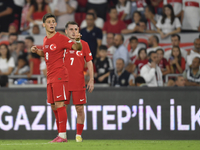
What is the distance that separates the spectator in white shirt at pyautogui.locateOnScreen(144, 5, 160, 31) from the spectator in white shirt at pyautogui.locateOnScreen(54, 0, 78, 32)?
7.22 ft

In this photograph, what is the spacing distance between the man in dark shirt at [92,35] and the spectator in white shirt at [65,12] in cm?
A: 102

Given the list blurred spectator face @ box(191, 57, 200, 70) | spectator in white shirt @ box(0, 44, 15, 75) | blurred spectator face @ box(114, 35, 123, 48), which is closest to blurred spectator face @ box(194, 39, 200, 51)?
blurred spectator face @ box(191, 57, 200, 70)

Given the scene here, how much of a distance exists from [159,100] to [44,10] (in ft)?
17.7

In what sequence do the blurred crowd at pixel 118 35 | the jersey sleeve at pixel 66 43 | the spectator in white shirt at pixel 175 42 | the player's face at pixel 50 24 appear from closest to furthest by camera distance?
1. the jersey sleeve at pixel 66 43
2. the player's face at pixel 50 24
3. the blurred crowd at pixel 118 35
4. the spectator in white shirt at pixel 175 42

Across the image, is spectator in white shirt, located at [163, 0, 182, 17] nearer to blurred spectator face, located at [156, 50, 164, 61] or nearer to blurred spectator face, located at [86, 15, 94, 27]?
blurred spectator face, located at [156, 50, 164, 61]

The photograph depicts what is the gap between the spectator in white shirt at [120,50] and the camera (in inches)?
368

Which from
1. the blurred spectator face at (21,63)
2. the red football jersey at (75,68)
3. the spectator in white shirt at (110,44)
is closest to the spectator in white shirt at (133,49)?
the spectator in white shirt at (110,44)

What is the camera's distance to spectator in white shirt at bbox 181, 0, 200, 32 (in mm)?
10195

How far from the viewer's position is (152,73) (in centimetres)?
839

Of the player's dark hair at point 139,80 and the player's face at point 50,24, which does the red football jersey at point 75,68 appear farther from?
the player's dark hair at point 139,80

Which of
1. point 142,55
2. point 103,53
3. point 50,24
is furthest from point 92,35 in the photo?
→ point 50,24

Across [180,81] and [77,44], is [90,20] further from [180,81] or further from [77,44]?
[77,44]

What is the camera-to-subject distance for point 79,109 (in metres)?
5.76

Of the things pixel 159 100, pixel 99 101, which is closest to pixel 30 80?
pixel 99 101
